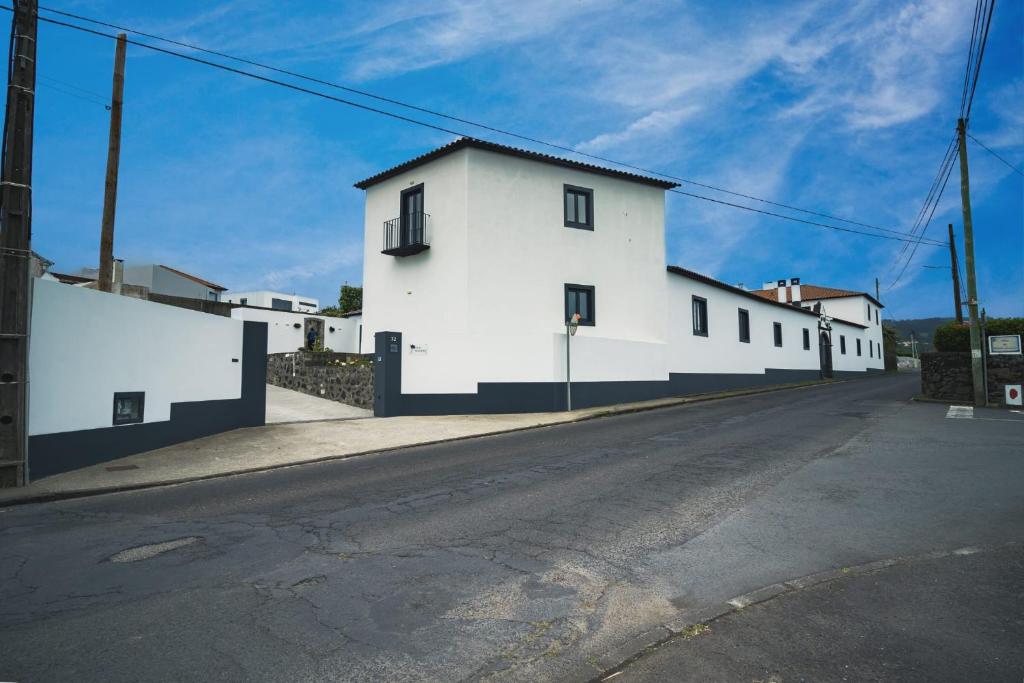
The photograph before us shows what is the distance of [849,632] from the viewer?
3531 mm

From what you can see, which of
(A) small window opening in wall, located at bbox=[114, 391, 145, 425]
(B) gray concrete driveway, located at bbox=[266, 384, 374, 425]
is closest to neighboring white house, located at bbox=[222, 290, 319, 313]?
(B) gray concrete driveway, located at bbox=[266, 384, 374, 425]

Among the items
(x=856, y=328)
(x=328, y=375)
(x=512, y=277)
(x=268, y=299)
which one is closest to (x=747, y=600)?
(x=512, y=277)

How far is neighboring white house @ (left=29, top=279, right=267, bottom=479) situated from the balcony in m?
7.04

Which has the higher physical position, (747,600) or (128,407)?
(128,407)

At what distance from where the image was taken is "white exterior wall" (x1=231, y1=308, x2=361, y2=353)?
3120 centimetres

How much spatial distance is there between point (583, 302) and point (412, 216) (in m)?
6.73

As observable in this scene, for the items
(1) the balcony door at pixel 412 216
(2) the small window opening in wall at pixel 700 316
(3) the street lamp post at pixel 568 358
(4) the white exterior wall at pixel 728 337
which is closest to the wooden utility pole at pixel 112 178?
(1) the balcony door at pixel 412 216

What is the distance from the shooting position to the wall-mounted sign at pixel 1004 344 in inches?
704

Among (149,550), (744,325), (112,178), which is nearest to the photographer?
(149,550)

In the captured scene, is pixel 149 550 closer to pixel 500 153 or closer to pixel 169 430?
pixel 169 430

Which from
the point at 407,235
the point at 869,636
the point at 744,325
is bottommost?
the point at 869,636

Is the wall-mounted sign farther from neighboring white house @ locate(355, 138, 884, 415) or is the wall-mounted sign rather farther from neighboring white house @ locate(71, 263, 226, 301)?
neighboring white house @ locate(71, 263, 226, 301)

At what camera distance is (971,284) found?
63.7ft

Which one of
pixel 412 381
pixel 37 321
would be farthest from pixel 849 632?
pixel 412 381
